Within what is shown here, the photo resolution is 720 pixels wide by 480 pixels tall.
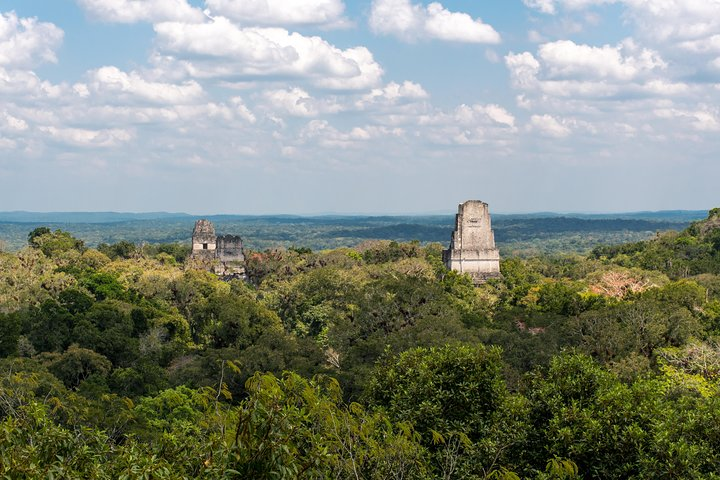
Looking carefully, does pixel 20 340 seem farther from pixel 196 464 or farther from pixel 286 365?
pixel 196 464

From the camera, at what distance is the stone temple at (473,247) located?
56.4 metres

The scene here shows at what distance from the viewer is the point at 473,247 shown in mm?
56406

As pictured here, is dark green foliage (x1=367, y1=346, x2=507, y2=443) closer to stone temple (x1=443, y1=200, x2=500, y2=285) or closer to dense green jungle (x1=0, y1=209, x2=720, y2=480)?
dense green jungle (x1=0, y1=209, x2=720, y2=480)

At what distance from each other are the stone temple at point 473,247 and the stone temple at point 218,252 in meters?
19.3

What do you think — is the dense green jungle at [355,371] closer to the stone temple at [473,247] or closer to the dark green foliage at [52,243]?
the dark green foliage at [52,243]

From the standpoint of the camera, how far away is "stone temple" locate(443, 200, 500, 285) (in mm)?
56375

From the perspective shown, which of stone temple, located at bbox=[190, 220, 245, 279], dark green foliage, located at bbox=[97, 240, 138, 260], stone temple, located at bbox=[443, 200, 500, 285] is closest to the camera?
stone temple, located at bbox=[443, 200, 500, 285]

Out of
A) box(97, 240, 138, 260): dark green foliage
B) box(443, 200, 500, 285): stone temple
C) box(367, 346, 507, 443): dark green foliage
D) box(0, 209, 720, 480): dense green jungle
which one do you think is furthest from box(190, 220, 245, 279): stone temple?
box(367, 346, 507, 443): dark green foliage

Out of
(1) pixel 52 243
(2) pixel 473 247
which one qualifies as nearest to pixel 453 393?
(2) pixel 473 247

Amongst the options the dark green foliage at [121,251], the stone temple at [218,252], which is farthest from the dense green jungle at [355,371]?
the stone temple at [218,252]

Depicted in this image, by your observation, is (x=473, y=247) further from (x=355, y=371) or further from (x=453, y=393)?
(x=453, y=393)

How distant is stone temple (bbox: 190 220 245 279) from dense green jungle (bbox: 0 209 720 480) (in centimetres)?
344

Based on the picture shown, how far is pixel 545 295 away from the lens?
142 feet

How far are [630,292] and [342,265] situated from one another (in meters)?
20.4
